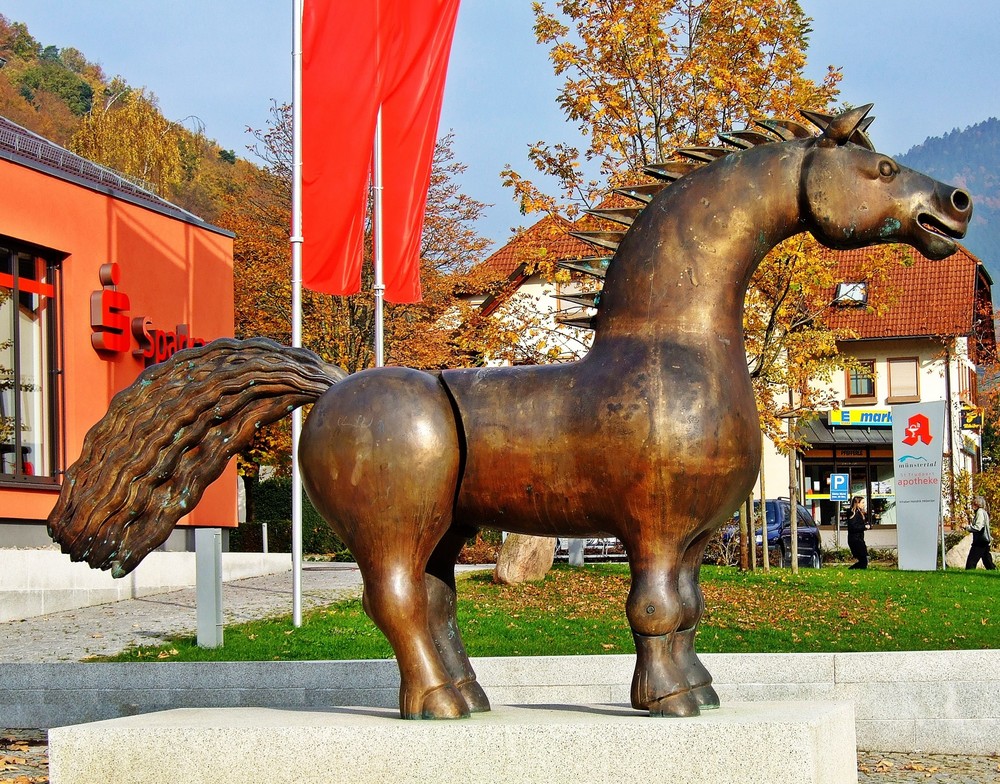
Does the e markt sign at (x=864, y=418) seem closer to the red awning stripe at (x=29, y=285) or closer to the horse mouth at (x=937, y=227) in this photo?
the red awning stripe at (x=29, y=285)

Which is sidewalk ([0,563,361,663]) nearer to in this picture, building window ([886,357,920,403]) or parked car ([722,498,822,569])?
parked car ([722,498,822,569])

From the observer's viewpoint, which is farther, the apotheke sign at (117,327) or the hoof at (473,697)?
the apotheke sign at (117,327)

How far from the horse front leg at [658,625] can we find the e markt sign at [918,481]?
18.1m

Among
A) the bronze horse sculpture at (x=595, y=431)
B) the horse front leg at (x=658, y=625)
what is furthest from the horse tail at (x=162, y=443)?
the horse front leg at (x=658, y=625)

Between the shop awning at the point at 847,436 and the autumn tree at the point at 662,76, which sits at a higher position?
the autumn tree at the point at 662,76

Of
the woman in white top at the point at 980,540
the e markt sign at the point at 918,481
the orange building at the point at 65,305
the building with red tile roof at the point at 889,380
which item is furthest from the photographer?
the building with red tile roof at the point at 889,380

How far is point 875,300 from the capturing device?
1684cm

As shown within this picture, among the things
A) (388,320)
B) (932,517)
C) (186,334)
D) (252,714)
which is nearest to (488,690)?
(252,714)

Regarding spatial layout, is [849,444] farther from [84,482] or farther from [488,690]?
[84,482]

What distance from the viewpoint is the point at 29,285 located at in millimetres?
17516

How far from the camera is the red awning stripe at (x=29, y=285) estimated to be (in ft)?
55.3

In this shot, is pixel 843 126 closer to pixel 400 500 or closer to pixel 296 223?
pixel 400 500

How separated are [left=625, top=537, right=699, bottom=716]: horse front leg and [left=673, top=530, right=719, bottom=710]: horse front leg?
0.32 ft

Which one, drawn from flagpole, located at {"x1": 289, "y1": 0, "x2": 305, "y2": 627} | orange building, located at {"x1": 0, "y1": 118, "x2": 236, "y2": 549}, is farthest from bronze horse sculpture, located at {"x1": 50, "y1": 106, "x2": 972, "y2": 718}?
orange building, located at {"x1": 0, "y1": 118, "x2": 236, "y2": 549}
